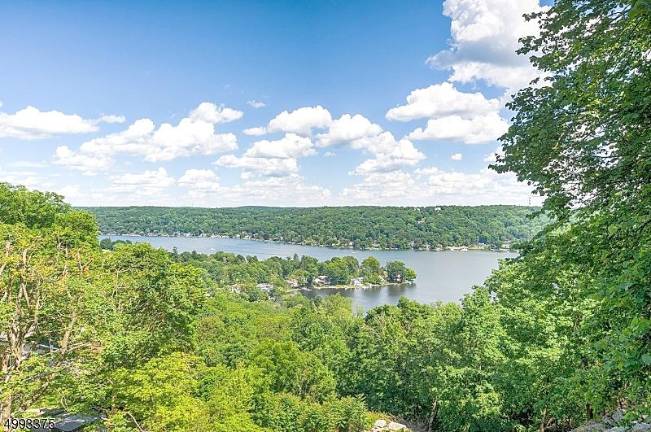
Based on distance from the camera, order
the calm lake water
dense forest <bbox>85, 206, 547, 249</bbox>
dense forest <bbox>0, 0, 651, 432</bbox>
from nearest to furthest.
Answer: dense forest <bbox>0, 0, 651, 432</bbox>
the calm lake water
dense forest <bbox>85, 206, 547, 249</bbox>

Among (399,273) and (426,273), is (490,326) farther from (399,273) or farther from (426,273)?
(426,273)

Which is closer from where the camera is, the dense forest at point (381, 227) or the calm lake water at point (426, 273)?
the calm lake water at point (426, 273)

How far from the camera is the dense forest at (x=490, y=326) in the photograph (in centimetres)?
531

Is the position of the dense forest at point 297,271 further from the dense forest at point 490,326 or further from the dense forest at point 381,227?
the dense forest at point 490,326

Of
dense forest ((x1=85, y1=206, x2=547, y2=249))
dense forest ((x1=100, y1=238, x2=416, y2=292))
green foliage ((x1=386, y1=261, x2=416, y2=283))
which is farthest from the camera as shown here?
dense forest ((x1=85, y1=206, x2=547, y2=249))

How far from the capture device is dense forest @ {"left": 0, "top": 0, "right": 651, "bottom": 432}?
5309 millimetres

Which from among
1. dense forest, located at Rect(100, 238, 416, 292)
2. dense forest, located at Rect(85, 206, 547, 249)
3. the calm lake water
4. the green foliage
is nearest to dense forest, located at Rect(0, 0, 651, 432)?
the calm lake water

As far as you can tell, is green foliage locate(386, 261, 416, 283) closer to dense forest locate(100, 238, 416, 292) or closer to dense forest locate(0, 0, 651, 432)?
dense forest locate(100, 238, 416, 292)

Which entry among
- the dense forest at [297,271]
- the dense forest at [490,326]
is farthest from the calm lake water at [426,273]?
the dense forest at [490,326]

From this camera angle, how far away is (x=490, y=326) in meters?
14.3

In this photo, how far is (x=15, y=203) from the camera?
26.8 meters

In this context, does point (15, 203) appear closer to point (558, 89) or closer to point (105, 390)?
point (105, 390)

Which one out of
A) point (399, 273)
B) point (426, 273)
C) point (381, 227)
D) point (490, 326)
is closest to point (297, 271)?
point (399, 273)

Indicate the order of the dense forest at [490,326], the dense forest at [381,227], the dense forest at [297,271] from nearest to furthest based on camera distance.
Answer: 1. the dense forest at [490,326]
2. the dense forest at [297,271]
3. the dense forest at [381,227]
